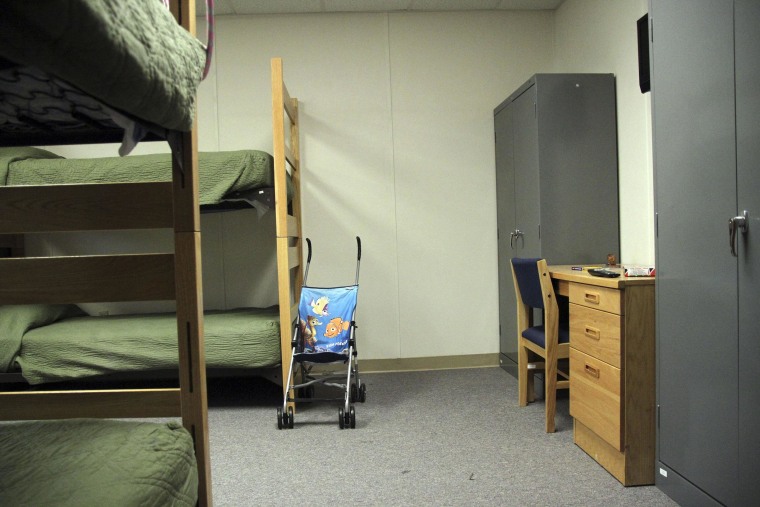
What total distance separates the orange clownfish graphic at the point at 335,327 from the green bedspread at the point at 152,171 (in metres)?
0.88

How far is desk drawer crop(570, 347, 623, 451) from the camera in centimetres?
211

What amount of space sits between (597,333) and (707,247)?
2.14ft

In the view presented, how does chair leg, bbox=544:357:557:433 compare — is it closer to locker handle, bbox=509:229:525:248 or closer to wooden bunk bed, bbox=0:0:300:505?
locker handle, bbox=509:229:525:248

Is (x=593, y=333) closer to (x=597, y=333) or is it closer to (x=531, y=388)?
(x=597, y=333)

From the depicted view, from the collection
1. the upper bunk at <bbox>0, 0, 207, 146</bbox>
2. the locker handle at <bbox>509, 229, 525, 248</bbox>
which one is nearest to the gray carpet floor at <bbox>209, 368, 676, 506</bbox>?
the locker handle at <bbox>509, 229, 525, 248</bbox>

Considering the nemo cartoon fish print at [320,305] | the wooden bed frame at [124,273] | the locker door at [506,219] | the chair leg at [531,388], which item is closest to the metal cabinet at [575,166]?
the locker door at [506,219]

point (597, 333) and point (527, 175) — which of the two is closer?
point (597, 333)

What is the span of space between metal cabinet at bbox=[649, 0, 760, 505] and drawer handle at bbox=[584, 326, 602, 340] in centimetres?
29

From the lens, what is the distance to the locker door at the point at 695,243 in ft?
5.40

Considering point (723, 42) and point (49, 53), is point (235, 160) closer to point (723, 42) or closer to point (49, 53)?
point (723, 42)

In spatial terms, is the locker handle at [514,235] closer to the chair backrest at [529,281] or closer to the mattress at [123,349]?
the chair backrest at [529,281]

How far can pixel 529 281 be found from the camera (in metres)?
2.86

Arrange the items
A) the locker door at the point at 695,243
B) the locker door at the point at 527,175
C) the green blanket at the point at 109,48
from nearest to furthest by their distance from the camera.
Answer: the green blanket at the point at 109,48 → the locker door at the point at 695,243 → the locker door at the point at 527,175

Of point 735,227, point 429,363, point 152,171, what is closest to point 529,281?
point 735,227
